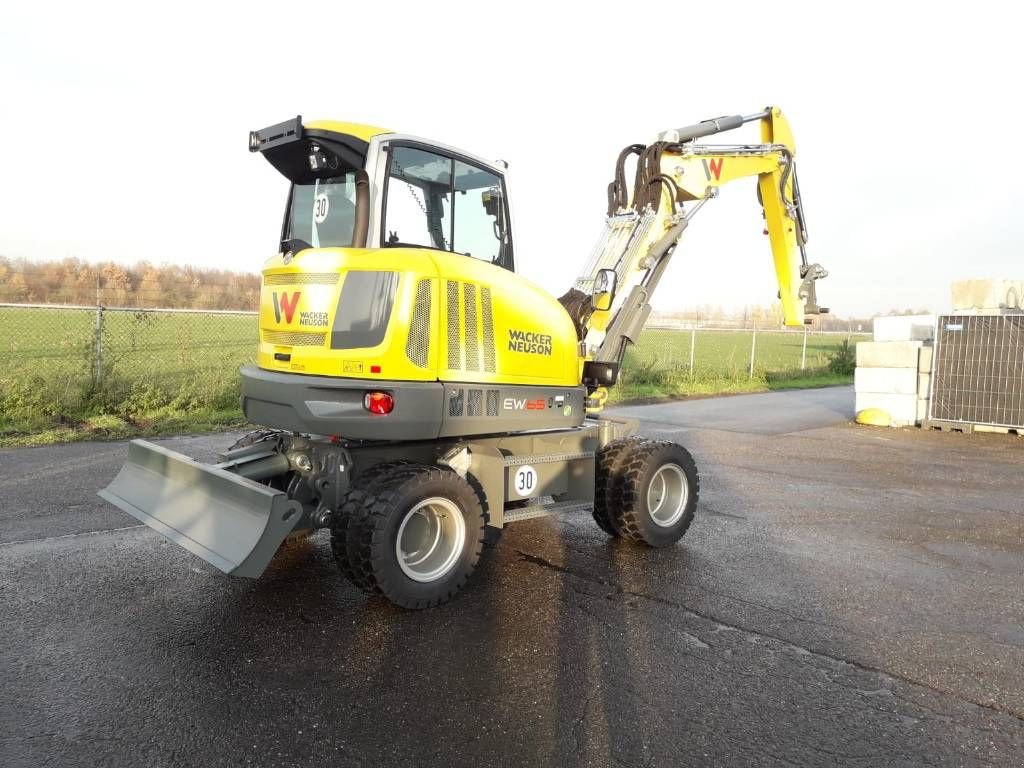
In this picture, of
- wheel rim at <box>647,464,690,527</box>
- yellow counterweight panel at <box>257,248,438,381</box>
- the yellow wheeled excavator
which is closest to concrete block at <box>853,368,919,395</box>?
the yellow wheeled excavator

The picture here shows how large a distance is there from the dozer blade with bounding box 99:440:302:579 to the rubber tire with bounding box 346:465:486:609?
0.39 metres

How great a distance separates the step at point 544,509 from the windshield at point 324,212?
216 centimetres

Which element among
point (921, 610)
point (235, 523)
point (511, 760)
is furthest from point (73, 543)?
point (921, 610)

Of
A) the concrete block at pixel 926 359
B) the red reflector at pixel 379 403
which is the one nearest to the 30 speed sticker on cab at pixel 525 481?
the red reflector at pixel 379 403

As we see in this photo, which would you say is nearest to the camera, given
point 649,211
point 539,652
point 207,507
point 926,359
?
point 539,652

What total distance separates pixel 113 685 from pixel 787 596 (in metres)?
3.91

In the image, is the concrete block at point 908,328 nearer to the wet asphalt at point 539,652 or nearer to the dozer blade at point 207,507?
the wet asphalt at point 539,652

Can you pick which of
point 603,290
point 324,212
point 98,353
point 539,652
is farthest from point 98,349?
point 539,652

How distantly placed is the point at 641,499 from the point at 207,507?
308 centimetres

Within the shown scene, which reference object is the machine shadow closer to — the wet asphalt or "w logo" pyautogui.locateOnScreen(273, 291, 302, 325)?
the wet asphalt

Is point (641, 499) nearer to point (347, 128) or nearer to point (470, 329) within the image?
point (470, 329)

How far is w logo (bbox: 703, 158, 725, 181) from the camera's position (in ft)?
21.9

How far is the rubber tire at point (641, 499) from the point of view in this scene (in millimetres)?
5586

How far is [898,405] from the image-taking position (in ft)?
45.5
